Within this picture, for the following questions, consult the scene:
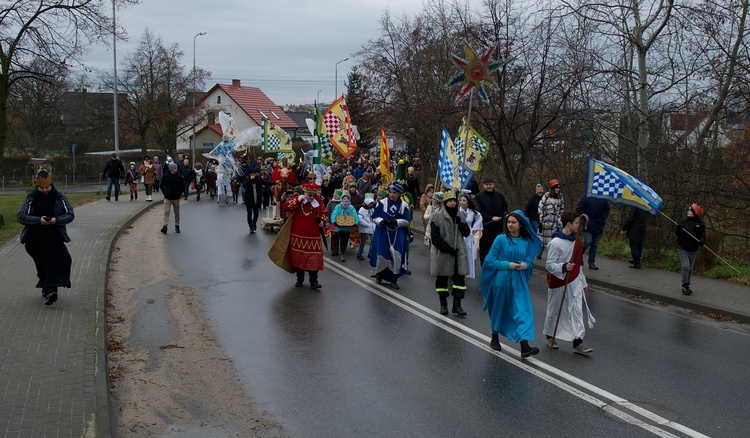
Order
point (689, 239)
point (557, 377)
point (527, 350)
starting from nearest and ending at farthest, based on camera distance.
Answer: point (557, 377)
point (527, 350)
point (689, 239)

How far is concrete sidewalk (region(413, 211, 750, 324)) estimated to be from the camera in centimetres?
1137

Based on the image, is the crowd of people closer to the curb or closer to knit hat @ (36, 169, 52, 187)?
knit hat @ (36, 169, 52, 187)

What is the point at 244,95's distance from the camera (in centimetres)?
9000

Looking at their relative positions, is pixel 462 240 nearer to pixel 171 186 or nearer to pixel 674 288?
pixel 674 288

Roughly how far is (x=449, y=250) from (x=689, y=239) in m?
4.42

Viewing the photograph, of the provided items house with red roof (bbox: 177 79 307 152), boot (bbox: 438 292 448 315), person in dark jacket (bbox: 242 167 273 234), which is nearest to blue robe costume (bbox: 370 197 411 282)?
boot (bbox: 438 292 448 315)

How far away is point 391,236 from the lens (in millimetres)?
12531

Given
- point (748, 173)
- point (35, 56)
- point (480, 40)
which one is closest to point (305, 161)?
point (480, 40)

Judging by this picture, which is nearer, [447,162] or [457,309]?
[457,309]

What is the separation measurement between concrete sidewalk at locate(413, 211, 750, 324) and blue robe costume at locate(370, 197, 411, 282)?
11.9ft

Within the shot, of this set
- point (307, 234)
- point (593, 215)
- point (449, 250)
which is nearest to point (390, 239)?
point (307, 234)

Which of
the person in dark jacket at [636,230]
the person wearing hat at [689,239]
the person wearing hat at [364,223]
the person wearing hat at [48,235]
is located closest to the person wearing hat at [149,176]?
the person wearing hat at [364,223]

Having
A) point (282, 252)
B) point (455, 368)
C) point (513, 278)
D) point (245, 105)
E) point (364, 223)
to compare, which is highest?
point (245, 105)

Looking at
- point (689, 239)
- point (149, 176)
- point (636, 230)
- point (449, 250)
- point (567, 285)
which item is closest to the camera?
point (567, 285)
